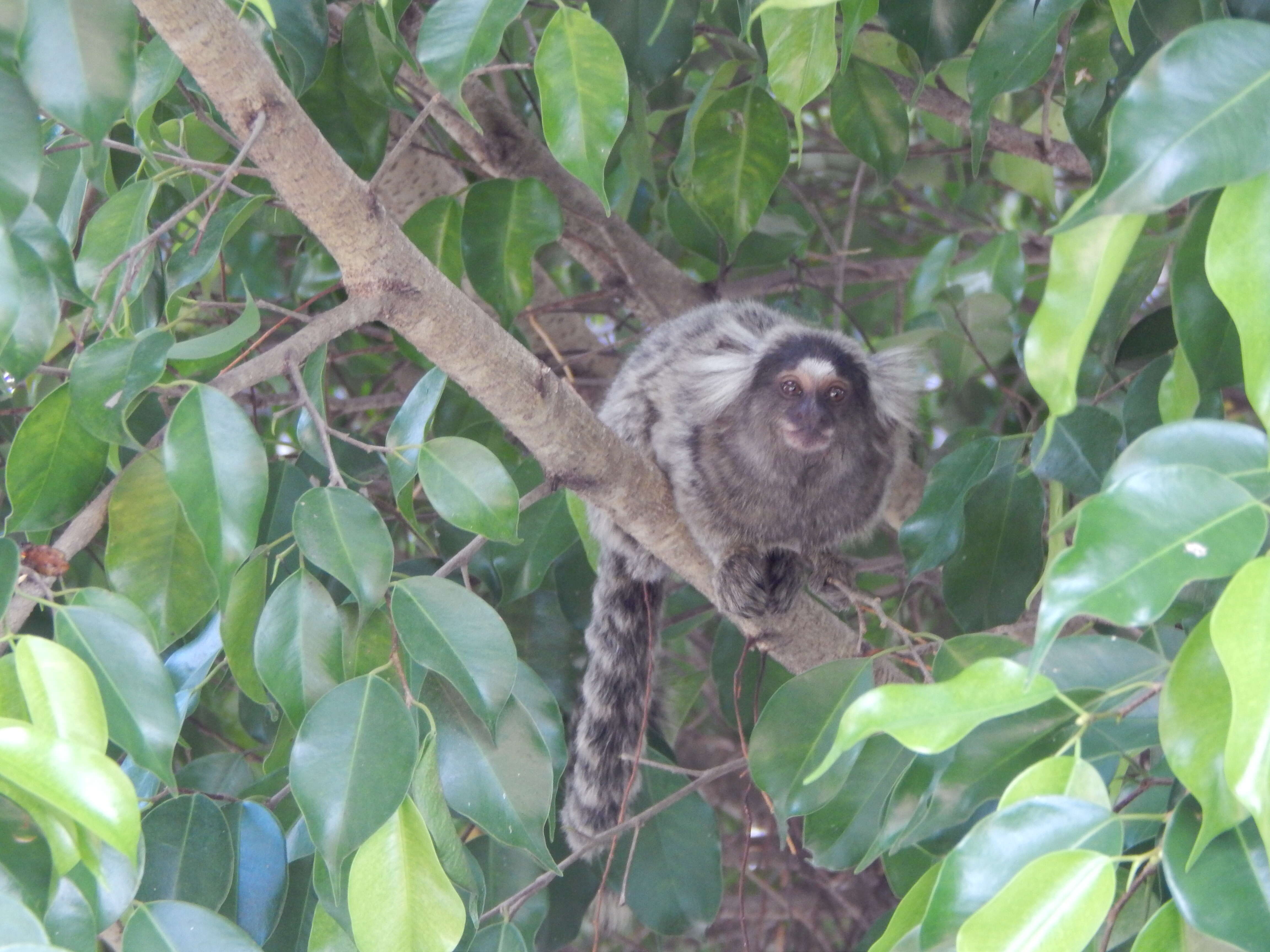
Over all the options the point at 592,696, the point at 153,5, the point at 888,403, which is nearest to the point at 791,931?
the point at 592,696

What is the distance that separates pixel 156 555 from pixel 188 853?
33cm

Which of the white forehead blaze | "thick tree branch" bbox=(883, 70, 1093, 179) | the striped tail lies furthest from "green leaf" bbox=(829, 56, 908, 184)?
the striped tail

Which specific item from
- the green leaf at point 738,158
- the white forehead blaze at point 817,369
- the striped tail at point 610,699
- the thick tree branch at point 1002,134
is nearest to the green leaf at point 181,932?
the striped tail at point 610,699

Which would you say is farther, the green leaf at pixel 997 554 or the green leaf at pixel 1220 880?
the green leaf at pixel 997 554

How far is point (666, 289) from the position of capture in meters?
2.79

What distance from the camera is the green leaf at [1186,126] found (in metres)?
0.77

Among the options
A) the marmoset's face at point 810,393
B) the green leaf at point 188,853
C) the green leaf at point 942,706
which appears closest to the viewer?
the green leaf at point 942,706

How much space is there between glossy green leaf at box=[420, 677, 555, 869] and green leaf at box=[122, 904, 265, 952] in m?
0.25

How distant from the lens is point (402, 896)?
1.10 metres

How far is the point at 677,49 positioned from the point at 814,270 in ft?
5.11

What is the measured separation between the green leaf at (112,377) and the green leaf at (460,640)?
316mm

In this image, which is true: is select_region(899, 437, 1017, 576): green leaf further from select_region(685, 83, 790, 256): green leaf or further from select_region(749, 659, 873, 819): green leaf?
select_region(685, 83, 790, 256): green leaf

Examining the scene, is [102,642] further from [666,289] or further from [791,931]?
[791,931]

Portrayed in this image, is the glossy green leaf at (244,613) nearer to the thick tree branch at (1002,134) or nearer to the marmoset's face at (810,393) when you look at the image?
the marmoset's face at (810,393)
